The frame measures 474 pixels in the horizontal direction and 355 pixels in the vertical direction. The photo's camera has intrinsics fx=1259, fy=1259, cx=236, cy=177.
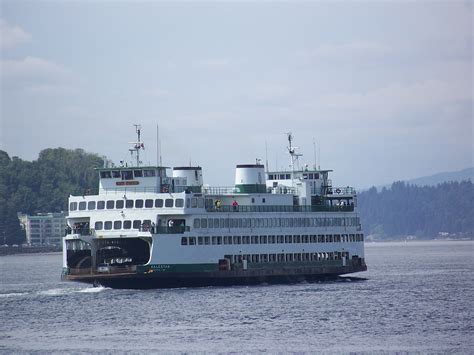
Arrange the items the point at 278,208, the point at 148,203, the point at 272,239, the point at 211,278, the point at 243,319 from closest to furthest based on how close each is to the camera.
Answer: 1. the point at 243,319
2. the point at 148,203
3. the point at 211,278
4. the point at 272,239
5. the point at 278,208

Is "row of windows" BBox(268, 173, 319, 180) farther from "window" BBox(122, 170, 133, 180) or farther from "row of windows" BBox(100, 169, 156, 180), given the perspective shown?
"window" BBox(122, 170, 133, 180)

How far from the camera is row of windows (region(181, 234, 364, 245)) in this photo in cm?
8662

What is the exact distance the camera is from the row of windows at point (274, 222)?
87.4 meters

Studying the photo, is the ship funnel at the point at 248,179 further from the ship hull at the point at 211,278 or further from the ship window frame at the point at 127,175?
the ship window frame at the point at 127,175

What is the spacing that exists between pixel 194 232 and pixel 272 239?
946cm

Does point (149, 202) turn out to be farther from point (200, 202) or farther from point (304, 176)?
point (304, 176)

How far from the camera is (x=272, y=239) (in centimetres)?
9344

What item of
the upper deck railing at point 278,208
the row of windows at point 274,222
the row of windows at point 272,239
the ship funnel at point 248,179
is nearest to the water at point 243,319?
the row of windows at point 272,239

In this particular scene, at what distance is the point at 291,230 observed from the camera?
95125mm

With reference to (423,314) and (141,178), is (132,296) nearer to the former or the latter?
(141,178)

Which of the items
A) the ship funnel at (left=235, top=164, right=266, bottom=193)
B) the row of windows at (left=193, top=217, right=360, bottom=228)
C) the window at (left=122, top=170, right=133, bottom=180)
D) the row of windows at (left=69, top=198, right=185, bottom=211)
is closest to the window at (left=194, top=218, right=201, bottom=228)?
the row of windows at (left=193, top=217, right=360, bottom=228)

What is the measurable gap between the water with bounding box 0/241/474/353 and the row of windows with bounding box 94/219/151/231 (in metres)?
4.33

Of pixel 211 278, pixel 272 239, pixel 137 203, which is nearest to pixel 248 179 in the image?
pixel 272 239

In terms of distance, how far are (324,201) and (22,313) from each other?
33054mm
